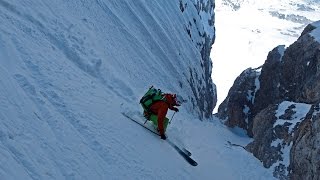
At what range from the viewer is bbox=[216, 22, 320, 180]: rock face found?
14797 millimetres

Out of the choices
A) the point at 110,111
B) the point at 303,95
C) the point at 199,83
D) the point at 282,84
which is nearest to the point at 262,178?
the point at 110,111

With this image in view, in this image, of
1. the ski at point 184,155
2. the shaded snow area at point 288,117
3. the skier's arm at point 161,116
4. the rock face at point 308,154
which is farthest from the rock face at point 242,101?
the skier's arm at point 161,116

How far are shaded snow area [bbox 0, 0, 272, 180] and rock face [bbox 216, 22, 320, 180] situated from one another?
2.33 metres

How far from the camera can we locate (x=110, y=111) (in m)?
11.1

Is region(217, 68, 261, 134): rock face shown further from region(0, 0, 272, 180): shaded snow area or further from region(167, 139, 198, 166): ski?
region(167, 139, 198, 166): ski

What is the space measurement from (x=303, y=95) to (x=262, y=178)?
16964mm

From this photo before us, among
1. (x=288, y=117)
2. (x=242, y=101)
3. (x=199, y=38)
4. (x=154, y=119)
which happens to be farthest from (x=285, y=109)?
(x=154, y=119)

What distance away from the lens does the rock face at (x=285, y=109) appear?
14797 millimetres

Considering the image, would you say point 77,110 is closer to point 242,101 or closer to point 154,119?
point 154,119

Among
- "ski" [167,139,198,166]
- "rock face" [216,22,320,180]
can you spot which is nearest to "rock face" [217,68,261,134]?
"rock face" [216,22,320,180]

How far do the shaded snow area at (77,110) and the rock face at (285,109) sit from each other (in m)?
2.33

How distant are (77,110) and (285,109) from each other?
21921 millimetres

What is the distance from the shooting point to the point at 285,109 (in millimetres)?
29359

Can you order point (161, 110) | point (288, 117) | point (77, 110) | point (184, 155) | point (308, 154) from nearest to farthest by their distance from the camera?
1. point (77, 110)
2. point (161, 110)
3. point (184, 155)
4. point (308, 154)
5. point (288, 117)
